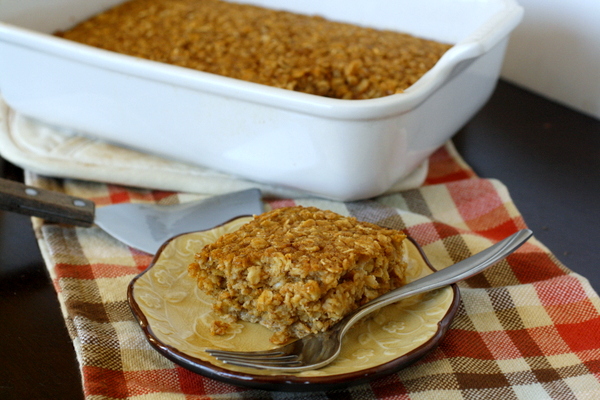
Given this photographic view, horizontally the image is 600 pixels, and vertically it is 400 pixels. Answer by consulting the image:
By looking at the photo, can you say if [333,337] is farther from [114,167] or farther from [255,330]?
[114,167]

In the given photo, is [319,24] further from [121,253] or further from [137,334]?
[137,334]

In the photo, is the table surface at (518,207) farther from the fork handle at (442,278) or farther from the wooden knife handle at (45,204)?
the fork handle at (442,278)

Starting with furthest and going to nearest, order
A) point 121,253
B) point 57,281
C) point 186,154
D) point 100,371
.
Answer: point 186,154, point 121,253, point 57,281, point 100,371

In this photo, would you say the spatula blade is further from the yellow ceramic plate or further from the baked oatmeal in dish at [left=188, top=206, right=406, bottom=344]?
the baked oatmeal in dish at [left=188, top=206, right=406, bottom=344]

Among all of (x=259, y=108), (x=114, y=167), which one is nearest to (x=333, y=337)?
(x=259, y=108)

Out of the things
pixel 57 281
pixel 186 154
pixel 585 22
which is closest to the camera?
pixel 57 281

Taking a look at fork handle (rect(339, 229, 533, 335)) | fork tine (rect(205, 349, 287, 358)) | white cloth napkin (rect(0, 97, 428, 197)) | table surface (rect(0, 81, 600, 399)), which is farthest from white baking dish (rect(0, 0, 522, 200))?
fork tine (rect(205, 349, 287, 358))

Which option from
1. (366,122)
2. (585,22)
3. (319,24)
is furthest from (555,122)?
(366,122)
